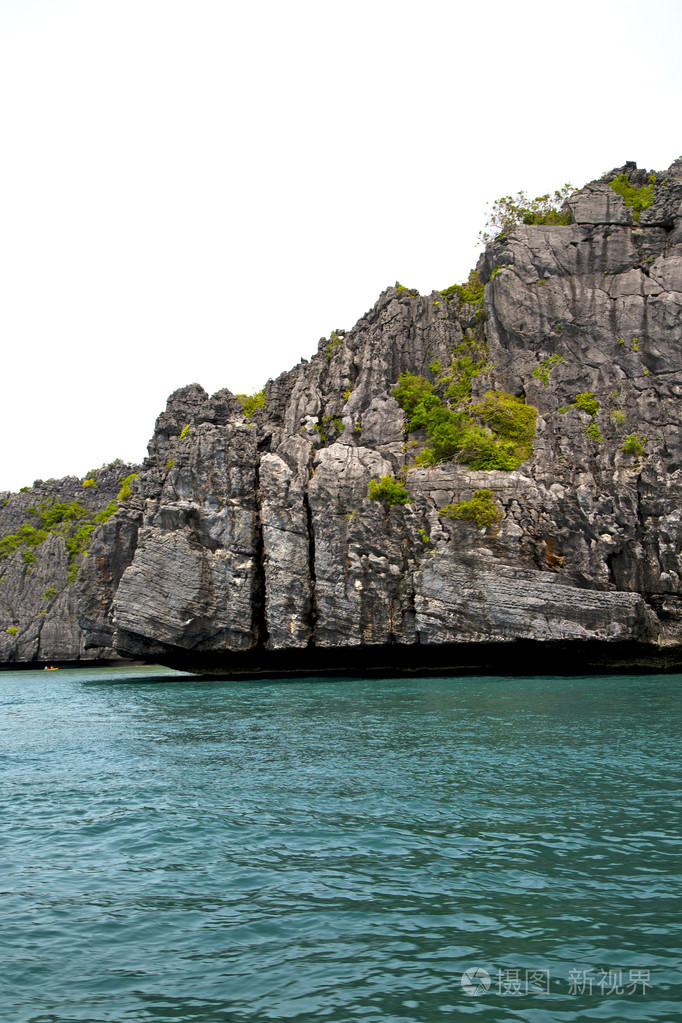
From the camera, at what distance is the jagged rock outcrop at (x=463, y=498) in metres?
37.2

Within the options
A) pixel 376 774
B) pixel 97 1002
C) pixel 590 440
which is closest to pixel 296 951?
pixel 97 1002

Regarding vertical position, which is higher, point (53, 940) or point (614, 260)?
point (614, 260)

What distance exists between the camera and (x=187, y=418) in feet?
172

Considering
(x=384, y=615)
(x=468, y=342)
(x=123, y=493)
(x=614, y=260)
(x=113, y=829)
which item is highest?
(x=614, y=260)

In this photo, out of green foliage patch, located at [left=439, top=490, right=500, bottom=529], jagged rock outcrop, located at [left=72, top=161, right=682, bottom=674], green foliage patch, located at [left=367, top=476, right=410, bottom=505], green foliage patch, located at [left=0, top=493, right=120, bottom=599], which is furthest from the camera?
green foliage patch, located at [left=0, top=493, right=120, bottom=599]

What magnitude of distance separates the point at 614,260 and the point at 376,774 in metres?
37.2

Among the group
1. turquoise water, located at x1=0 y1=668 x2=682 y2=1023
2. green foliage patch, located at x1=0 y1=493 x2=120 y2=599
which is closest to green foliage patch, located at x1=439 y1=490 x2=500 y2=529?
turquoise water, located at x1=0 y1=668 x2=682 y2=1023

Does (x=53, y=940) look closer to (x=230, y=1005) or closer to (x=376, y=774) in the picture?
(x=230, y=1005)

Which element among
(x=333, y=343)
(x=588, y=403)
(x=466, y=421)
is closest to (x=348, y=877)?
(x=466, y=421)

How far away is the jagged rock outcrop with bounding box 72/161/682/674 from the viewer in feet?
122

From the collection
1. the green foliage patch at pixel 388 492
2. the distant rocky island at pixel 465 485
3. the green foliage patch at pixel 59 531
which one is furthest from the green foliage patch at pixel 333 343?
the green foliage patch at pixel 59 531

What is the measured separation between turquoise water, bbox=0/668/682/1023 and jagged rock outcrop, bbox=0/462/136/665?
5566 cm

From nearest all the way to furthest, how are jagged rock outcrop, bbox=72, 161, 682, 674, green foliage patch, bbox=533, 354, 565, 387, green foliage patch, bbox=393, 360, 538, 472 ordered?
jagged rock outcrop, bbox=72, 161, 682, 674 < green foliage patch, bbox=393, 360, 538, 472 < green foliage patch, bbox=533, 354, 565, 387

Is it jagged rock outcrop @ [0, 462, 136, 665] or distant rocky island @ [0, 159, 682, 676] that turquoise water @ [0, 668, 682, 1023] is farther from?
jagged rock outcrop @ [0, 462, 136, 665]
